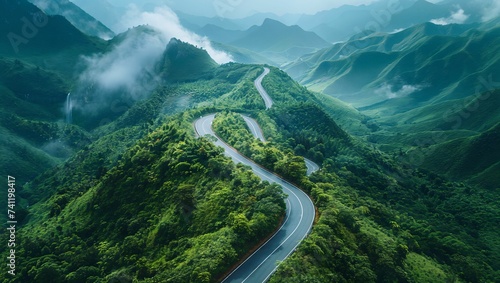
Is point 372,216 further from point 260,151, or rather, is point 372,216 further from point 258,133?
point 258,133

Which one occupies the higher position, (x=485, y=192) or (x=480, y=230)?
(x=485, y=192)

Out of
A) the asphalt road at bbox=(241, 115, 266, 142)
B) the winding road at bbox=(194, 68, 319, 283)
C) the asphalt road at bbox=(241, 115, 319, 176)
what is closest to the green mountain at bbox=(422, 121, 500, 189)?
the asphalt road at bbox=(241, 115, 319, 176)

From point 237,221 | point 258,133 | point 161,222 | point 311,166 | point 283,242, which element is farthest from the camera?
point 258,133

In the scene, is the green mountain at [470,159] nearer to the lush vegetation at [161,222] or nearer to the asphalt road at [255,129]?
the asphalt road at [255,129]

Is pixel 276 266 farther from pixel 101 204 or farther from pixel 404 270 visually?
pixel 101 204

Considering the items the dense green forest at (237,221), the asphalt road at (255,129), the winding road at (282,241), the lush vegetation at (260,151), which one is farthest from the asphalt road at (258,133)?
the winding road at (282,241)

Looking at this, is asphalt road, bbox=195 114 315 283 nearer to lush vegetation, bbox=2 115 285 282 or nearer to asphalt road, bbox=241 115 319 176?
lush vegetation, bbox=2 115 285 282

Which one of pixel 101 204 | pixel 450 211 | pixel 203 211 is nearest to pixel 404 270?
pixel 203 211

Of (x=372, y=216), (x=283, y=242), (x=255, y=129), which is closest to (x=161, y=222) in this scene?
(x=283, y=242)
